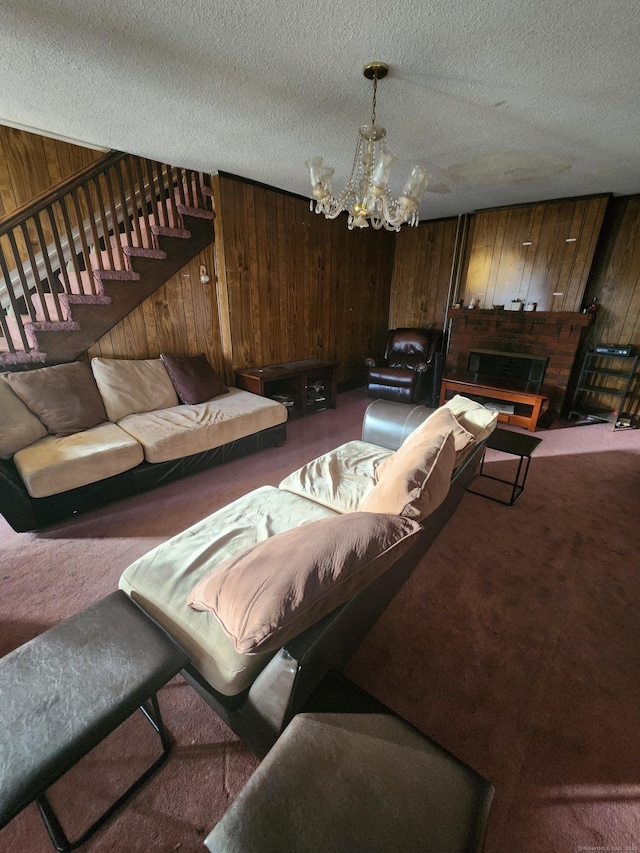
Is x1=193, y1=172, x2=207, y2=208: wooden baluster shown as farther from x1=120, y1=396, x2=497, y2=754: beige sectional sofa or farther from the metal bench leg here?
the metal bench leg

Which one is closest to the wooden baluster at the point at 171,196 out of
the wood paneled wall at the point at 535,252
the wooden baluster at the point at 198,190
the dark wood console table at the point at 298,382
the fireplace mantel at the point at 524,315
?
the wooden baluster at the point at 198,190

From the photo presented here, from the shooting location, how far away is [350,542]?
0.91 metres

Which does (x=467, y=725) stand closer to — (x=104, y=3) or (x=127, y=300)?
(x=104, y=3)

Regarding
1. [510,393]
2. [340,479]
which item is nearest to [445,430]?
[340,479]

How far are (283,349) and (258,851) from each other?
13.3 feet

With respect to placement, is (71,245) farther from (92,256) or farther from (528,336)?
(528,336)

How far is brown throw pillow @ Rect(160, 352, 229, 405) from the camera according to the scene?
316 cm

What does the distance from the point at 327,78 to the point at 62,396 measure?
8.25 ft

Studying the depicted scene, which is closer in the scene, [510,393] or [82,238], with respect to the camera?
[82,238]

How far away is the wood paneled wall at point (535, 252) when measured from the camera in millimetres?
3766

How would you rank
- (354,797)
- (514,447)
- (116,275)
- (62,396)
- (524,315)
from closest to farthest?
(354,797), (514,447), (62,396), (116,275), (524,315)

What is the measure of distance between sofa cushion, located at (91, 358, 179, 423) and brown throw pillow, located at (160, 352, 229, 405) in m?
0.06

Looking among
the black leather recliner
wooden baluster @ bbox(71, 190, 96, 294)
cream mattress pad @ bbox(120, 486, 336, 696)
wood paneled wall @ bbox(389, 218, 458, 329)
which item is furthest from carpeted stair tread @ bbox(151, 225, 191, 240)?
wood paneled wall @ bbox(389, 218, 458, 329)

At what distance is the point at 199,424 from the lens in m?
2.71
